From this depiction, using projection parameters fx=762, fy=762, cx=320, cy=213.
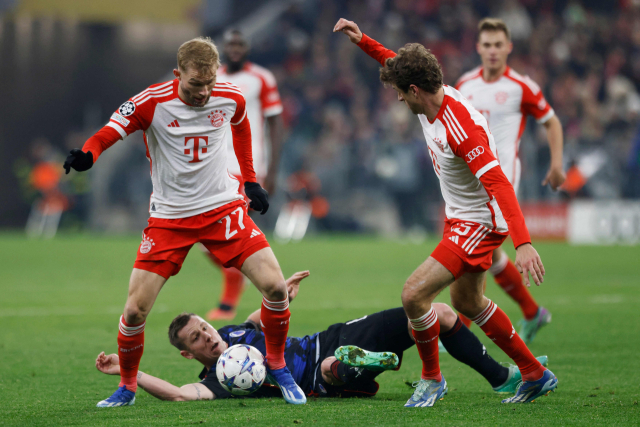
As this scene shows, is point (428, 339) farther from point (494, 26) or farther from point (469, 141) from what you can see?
point (494, 26)

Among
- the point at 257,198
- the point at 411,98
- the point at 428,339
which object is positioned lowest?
the point at 428,339

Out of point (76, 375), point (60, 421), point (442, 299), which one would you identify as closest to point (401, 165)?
point (442, 299)

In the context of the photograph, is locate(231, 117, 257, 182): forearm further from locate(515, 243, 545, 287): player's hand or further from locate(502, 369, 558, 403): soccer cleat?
locate(502, 369, 558, 403): soccer cleat

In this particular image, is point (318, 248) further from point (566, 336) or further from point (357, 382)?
point (357, 382)

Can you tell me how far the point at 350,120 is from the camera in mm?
20609

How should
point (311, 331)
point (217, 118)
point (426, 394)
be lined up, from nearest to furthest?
point (426, 394) < point (217, 118) < point (311, 331)

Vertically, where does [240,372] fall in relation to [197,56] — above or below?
below

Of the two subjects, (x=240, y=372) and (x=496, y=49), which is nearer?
(x=240, y=372)

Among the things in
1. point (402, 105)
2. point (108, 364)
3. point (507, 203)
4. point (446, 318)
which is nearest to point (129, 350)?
point (108, 364)

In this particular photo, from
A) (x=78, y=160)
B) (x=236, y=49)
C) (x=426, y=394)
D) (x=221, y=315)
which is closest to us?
(x=78, y=160)

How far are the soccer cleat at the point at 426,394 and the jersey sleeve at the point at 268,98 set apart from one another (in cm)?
414

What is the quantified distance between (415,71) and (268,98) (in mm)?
3821

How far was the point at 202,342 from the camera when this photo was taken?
4262 millimetres

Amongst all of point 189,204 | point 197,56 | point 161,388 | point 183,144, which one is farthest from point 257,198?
point 161,388
